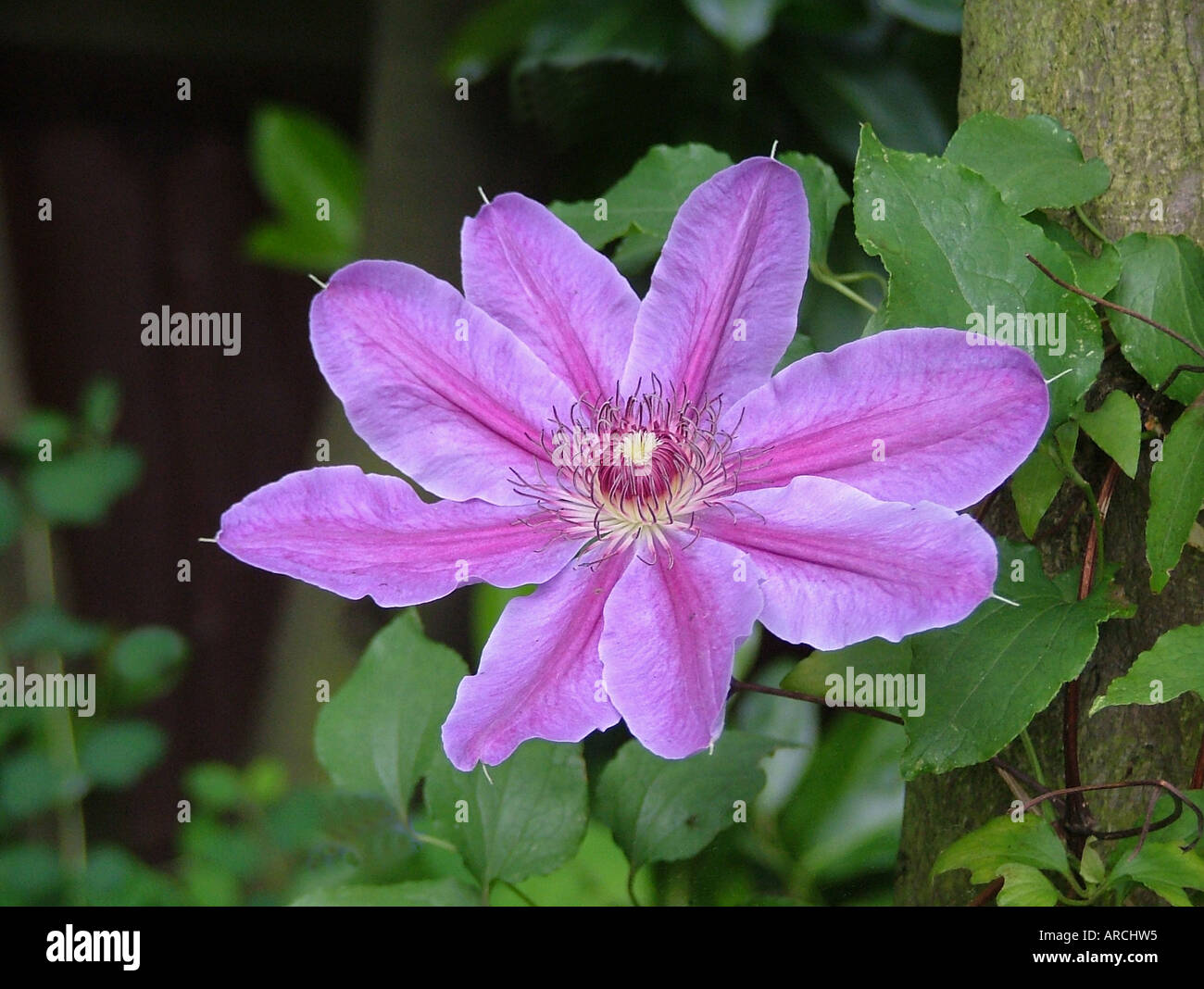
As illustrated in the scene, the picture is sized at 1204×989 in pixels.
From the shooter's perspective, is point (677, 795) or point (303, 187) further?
point (303, 187)

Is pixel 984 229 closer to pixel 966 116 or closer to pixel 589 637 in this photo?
pixel 966 116

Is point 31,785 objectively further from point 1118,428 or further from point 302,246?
point 1118,428

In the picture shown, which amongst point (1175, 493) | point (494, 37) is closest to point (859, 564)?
point (1175, 493)

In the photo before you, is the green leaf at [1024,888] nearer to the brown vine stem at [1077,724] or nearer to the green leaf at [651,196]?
the brown vine stem at [1077,724]

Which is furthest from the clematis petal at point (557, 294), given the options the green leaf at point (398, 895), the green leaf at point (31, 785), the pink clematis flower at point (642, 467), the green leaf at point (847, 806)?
the green leaf at point (31, 785)

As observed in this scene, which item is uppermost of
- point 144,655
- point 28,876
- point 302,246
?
point 302,246

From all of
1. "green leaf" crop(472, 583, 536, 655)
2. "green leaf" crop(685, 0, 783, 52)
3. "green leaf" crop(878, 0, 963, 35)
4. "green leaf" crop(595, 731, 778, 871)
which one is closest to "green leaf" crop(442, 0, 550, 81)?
"green leaf" crop(685, 0, 783, 52)
